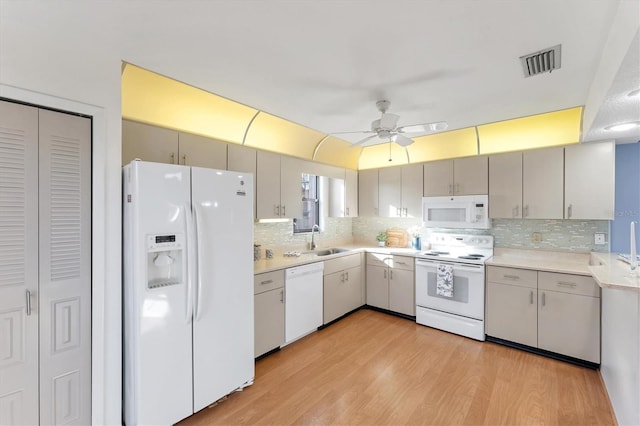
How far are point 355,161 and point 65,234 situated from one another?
13.2 feet

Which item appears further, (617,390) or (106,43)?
(617,390)

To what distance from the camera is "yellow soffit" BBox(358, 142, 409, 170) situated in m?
4.55

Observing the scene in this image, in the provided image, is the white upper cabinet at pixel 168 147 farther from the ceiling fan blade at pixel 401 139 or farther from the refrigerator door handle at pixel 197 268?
the ceiling fan blade at pixel 401 139

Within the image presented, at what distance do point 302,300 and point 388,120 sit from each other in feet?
7.17

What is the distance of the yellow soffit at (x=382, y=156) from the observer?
4.55 m

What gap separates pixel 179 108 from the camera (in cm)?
270

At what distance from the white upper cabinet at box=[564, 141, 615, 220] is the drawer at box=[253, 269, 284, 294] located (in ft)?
10.6

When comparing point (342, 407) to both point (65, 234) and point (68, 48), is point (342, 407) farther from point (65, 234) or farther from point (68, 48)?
point (68, 48)

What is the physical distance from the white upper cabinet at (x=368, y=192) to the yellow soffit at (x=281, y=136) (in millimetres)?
1133

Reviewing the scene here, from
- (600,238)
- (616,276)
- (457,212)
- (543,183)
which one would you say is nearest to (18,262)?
(616,276)

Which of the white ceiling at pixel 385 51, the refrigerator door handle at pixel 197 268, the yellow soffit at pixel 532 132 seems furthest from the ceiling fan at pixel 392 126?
the refrigerator door handle at pixel 197 268

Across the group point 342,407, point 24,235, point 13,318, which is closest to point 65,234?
point 24,235

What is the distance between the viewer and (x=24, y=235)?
161 cm

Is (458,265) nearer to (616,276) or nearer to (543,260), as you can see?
(543,260)
